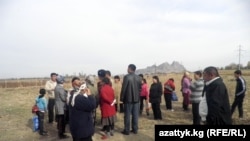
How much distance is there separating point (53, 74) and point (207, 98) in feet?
20.8

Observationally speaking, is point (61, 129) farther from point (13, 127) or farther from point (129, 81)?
point (13, 127)

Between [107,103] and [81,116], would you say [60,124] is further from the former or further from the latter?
[81,116]

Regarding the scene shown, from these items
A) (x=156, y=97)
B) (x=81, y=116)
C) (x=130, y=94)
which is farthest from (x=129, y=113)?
(x=81, y=116)

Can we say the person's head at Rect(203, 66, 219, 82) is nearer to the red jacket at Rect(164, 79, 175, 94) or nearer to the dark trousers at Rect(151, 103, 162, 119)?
the dark trousers at Rect(151, 103, 162, 119)

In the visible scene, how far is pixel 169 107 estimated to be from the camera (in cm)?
1405

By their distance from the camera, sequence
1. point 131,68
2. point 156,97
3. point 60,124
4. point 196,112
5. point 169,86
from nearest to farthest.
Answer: point 131,68 → point 60,124 → point 196,112 → point 156,97 → point 169,86

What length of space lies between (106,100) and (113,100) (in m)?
0.26

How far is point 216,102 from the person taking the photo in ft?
18.1

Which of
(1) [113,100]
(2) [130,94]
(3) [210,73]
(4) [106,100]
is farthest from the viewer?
(2) [130,94]

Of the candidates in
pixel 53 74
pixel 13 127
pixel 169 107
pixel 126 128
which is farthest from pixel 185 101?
pixel 13 127

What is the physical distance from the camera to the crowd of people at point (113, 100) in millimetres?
5609

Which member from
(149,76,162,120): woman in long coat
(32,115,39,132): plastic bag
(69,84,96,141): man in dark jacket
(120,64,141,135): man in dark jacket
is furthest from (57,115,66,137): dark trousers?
(149,76,162,120): woman in long coat

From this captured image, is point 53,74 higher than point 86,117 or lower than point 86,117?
higher

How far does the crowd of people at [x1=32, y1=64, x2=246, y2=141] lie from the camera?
5.61 meters
